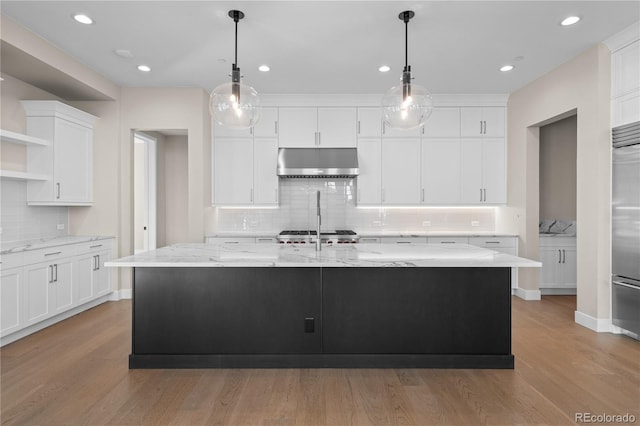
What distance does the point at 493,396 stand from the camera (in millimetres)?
2459

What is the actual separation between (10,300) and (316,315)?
2.79m

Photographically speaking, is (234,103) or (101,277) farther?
(101,277)

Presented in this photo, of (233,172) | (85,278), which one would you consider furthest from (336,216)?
(85,278)

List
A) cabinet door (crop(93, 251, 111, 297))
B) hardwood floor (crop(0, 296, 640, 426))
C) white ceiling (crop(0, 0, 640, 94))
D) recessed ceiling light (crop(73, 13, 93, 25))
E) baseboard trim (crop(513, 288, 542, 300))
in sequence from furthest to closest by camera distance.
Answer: baseboard trim (crop(513, 288, 542, 300)), cabinet door (crop(93, 251, 111, 297)), recessed ceiling light (crop(73, 13, 93, 25)), white ceiling (crop(0, 0, 640, 94)), hardwood floor (crop(0, 296, 640, 426))

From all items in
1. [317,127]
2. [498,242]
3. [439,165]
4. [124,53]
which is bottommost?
[498,242]

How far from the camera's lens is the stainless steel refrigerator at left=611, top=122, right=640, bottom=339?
3.46m

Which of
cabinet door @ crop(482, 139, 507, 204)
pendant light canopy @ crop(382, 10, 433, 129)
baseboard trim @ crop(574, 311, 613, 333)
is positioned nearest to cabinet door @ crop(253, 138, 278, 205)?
pendant light canopy @ crop(382, 10, 433, 129)

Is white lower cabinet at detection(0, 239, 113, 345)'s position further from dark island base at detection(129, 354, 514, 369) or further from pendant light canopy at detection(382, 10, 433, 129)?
pendant light canopy at detection(382, 10, 433, 129)

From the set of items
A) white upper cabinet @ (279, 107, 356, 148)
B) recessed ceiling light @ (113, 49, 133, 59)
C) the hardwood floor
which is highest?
recessed ceiling light @ (113, 49, 133, 59)

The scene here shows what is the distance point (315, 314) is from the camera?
9.52ft

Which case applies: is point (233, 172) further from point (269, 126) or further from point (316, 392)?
point (316, 392)

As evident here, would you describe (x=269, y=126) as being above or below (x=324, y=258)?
above

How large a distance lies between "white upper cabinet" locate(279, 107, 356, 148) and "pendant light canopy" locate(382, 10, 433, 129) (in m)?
2.65

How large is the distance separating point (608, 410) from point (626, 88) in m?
2.96
